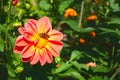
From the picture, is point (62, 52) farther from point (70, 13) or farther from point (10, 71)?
point (70, 13)

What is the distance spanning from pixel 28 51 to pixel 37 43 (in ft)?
0.20

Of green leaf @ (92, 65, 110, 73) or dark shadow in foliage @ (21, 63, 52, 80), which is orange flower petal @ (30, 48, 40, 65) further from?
green leaf @ (92, 65, 110, 73)

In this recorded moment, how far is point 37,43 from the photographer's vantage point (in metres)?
1.95

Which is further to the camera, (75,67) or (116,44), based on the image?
(116,44)

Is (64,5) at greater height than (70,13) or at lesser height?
greater

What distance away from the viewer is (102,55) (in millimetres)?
2502

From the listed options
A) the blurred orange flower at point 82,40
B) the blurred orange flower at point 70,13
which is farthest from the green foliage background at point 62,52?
the blurred orange flower at point 70,13

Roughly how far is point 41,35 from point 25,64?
0.54 ft

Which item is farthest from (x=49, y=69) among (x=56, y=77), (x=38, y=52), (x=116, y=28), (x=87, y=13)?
(x=87, y=13)

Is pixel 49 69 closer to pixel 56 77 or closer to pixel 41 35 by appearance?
pixel 56 77

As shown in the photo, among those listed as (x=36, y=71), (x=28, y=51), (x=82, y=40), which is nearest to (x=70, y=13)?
(x=82, y=40)

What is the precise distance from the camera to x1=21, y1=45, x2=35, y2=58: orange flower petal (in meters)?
1.89

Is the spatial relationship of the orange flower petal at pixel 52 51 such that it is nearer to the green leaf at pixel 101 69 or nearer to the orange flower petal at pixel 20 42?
the orange flower petal at pixel 20 42

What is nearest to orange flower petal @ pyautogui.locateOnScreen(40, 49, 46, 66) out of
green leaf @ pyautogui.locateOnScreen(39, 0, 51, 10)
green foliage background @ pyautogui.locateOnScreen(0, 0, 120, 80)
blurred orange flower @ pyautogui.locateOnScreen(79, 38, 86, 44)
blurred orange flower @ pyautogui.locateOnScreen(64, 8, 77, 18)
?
green foliage background @ pyautogui.locateOnScreen(0, 0, 120, 80)
